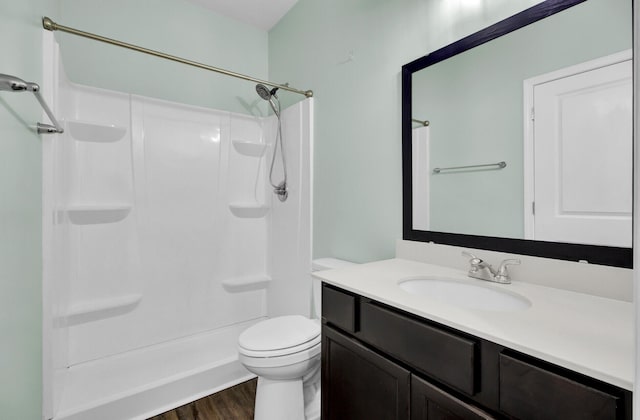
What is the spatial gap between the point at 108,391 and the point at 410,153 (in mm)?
2152

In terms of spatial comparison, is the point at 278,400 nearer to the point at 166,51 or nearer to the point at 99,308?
the point at 99,308

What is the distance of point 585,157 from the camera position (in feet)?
3.06

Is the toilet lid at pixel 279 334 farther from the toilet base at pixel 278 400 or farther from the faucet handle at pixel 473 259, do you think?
the faucet handle at pixel 473 259

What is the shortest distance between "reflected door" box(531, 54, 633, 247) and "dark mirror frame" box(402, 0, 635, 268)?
30 mm

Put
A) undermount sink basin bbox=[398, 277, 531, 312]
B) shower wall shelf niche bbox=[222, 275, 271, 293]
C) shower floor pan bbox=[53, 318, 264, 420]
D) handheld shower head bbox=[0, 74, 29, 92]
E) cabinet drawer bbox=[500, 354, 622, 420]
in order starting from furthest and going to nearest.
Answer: shower wall shelf niche bbox=[222, 275, 271, 293]
shower floor pan bbox=[53, 318, 264, 420]
undermount sink basin bbox=[398, 277, 531, 312]
handheld shower head bbox=[0, 74, 29, 92]
cabinet drawer bbox=[500, 354, 622, 420]

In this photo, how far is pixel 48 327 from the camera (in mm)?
1359

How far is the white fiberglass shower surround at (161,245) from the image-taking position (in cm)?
172

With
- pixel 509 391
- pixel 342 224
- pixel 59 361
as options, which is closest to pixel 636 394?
pixel 509 391

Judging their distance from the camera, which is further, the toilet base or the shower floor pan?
the shower floor pan

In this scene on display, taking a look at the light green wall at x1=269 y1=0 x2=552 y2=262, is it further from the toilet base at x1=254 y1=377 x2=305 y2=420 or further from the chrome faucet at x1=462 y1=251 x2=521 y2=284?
the toilet base at x1=254 y1=377 x2=305 y2=420

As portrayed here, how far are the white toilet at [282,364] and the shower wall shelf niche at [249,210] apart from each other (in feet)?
3.73

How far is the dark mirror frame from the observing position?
91 centimetres

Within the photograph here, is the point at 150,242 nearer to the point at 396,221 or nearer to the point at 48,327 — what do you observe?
the point at 48,327

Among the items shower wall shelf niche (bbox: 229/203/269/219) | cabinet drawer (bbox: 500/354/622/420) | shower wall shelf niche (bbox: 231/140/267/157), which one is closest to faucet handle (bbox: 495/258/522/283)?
cabinet drawer (bbox: 500/354/622/420)
